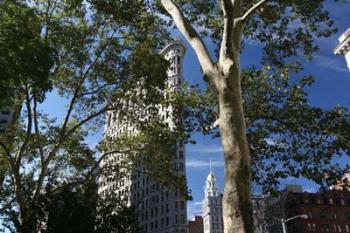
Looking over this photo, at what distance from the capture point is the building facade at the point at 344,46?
60.2m

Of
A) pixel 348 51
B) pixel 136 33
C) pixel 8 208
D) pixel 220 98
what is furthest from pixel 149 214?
pixel 220 98

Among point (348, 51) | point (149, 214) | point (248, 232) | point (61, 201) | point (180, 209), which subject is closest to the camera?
point (248, 232)

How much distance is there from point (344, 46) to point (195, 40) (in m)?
57.6

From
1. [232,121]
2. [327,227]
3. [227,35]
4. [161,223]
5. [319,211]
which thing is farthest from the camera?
[161,223]

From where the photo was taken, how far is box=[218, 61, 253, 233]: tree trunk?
662 cm

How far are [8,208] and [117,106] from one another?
9048 mm

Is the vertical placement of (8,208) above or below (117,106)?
below

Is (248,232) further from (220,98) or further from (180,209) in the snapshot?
(180,209)

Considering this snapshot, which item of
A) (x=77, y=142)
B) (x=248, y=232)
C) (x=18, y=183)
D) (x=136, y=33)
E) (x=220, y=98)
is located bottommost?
(x=248, y=232)

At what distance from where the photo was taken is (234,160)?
7.09 m

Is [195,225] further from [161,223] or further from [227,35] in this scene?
[227,35]

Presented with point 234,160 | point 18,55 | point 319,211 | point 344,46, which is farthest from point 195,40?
point 319,211

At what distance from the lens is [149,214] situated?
9456cm

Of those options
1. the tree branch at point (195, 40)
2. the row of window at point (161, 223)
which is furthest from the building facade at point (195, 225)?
the tree branch at point (195, 40)
